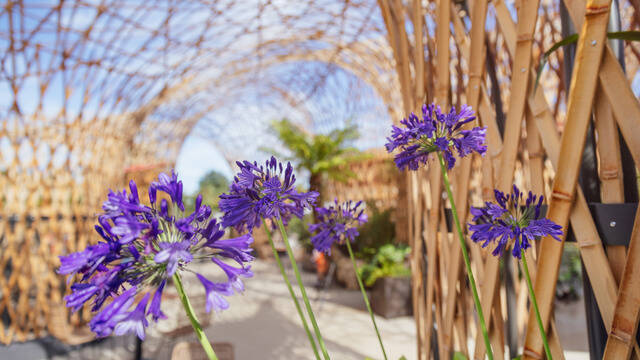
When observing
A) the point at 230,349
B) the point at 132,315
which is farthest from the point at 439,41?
the point at 230,349

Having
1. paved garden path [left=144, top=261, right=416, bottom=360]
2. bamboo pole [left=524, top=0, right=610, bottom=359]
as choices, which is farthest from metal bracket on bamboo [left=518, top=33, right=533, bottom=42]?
paved garden path [left=144, top=261, right=416, bottom=360]

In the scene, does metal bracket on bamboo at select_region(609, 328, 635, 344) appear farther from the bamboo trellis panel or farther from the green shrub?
the green shrub

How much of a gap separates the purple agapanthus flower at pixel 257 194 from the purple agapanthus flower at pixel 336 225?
9.5 inches

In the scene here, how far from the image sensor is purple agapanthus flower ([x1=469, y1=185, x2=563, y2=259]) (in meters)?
0.47

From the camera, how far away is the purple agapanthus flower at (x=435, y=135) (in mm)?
517

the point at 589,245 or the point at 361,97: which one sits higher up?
the point at 361,97

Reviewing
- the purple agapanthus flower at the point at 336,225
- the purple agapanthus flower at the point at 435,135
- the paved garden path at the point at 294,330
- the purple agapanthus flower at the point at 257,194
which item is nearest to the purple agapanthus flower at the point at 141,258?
the purple agapanthus flower at the point at 257,194

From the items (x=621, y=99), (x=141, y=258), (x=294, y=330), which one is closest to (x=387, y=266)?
(x=294, y=330)

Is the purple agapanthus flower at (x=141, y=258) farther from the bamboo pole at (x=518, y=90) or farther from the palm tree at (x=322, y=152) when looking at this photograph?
the palm tree at (x=322, y=152)

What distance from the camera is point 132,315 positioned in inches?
13.4

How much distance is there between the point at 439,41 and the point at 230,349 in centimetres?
197

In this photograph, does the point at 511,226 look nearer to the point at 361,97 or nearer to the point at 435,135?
the point at 435,135

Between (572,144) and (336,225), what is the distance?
49cm

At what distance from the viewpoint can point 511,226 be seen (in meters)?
0.48
